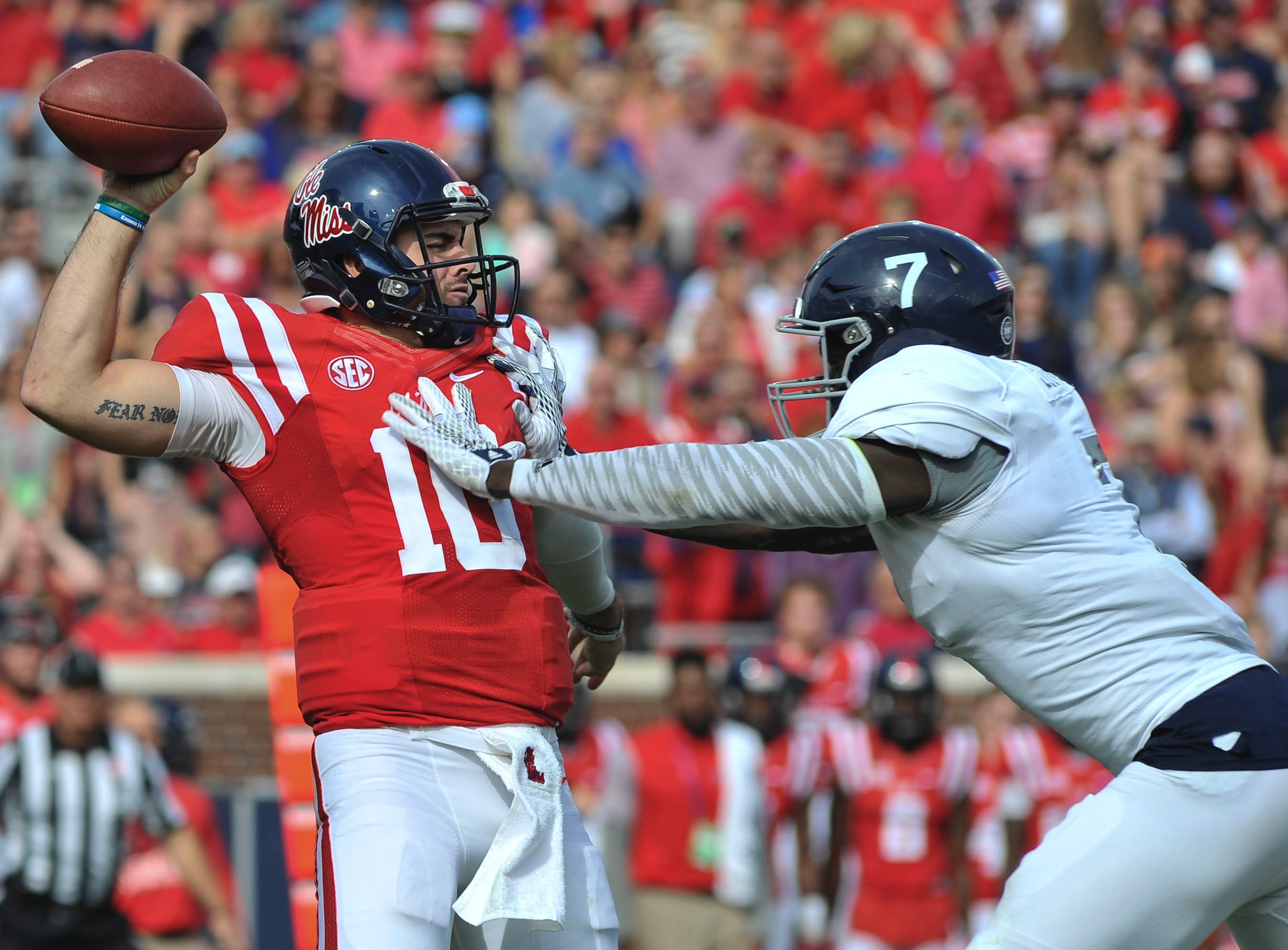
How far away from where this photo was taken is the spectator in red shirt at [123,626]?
9.07m

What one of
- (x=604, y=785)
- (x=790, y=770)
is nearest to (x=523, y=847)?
(x=604, y=785)

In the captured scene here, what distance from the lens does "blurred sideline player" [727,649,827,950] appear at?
8.66 meters

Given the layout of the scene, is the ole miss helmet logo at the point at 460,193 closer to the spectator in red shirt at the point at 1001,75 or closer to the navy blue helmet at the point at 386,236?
the navy blue helmet at the point at 386,236

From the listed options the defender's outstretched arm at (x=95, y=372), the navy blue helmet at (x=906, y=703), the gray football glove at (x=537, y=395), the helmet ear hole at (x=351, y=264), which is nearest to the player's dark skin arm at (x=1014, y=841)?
the navy blue helmet at (x=906, y=703)

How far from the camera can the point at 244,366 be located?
3.52 meters

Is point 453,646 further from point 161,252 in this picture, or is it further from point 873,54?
point 873,54

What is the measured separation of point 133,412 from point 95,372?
0.33 feet

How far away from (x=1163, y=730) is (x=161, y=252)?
7.85m

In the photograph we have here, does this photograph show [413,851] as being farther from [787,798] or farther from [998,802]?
[998,802]

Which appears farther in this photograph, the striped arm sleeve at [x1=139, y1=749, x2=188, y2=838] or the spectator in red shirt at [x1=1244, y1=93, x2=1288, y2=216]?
the spectator in red shirt at [x1=1244, y1=93, x2=1288, y2=216]

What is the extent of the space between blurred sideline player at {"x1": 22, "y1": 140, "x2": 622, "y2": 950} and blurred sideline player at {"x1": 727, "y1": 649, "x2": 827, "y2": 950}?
5.09 metres

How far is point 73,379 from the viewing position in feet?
11.0

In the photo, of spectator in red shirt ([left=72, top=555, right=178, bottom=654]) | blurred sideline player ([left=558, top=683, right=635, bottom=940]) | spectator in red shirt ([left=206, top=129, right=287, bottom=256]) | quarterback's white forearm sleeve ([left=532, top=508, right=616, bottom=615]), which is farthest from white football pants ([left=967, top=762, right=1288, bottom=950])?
spectator in red shirt ([left=206, top=129, right=287, bottom=256])

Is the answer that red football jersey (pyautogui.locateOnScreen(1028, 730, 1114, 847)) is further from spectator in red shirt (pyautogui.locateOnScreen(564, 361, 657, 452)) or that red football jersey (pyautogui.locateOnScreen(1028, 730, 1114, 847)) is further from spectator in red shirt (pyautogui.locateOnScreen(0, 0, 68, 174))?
spectator in red shirt (pyautogui.locateOnScreen(0, 0, 68, 174))
